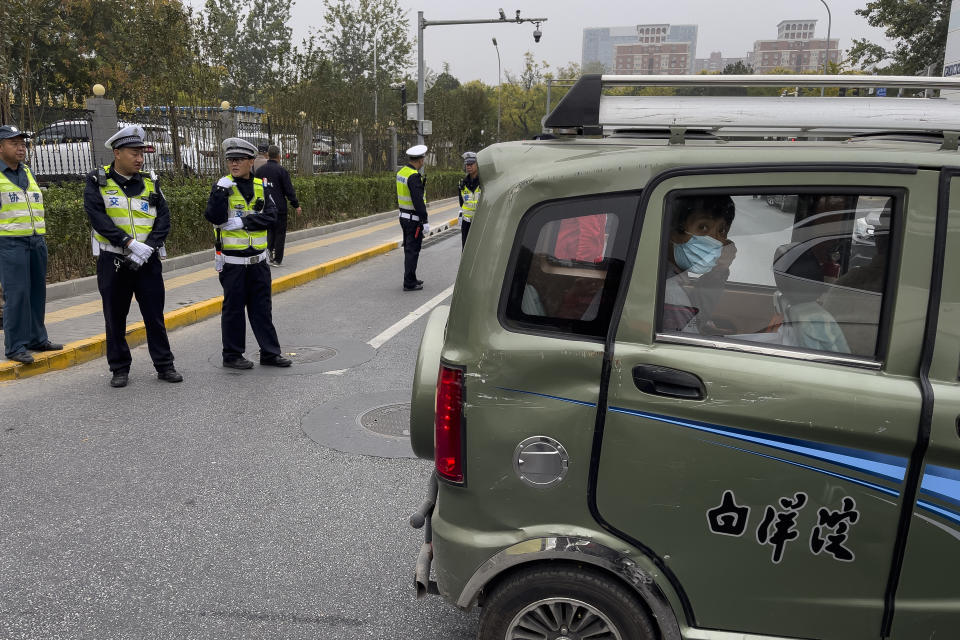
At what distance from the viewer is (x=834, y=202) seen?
2.22m

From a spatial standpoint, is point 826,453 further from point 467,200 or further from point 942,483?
point 467,200

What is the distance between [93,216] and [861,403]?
5648mm

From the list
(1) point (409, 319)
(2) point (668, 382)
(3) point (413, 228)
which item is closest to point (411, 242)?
(3) point (413, 228)

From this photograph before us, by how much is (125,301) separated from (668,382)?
5265 millimetres

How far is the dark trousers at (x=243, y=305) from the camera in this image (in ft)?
21.1

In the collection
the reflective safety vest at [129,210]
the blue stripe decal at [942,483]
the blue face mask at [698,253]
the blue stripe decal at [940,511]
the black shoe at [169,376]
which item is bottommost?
the black shoe at [169,376]

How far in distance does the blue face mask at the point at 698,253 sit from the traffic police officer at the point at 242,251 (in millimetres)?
4832

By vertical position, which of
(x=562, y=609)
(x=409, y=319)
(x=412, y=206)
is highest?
(x=412, y=206)

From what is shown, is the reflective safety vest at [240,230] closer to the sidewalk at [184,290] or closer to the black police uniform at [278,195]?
the sidewalk at [184,290]

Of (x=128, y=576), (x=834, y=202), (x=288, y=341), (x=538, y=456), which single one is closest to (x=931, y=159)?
(x=834, y=202)

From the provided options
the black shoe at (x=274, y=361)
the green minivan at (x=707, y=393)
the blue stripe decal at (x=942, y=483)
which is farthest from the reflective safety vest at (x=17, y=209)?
the blue stripe decal at (x=942, y=483)

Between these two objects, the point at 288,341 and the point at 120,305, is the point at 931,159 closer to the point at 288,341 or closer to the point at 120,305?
the point at 120,305

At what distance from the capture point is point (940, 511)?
204cm

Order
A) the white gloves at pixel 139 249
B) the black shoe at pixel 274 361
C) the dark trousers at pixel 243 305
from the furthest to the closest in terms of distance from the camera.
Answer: the black shoe at pixel 274 361, the dark trousers at pixel 243 305, the white gloves at pixel 139 249
